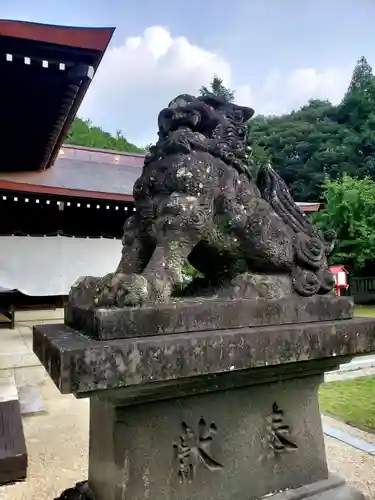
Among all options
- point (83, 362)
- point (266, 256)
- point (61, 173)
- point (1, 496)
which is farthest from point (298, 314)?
point (61, 173)

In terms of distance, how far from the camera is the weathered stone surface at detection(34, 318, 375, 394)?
1234 mm

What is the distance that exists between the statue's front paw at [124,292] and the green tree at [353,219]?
14.2m

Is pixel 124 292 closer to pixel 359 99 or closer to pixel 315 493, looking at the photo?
pixel 315 493

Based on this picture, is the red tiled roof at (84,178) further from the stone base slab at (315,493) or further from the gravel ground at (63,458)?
the stone base slab at (315,493)

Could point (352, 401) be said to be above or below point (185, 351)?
below

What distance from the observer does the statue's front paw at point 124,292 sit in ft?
4.50

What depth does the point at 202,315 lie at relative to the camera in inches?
59.8

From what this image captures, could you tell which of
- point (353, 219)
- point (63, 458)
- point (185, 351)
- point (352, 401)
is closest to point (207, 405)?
point (185, 351)

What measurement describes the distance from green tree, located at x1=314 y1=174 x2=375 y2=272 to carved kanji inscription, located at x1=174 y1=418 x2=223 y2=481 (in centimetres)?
1398

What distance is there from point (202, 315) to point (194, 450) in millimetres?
507

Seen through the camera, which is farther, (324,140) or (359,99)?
(324,140)

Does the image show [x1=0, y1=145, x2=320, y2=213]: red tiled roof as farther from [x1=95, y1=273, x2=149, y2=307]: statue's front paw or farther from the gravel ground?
[x1=95, y1=273, x2=149, y2=307]: statue's front paw

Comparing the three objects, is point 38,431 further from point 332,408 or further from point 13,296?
point 13,296

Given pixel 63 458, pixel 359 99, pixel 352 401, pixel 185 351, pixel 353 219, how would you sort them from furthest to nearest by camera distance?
1. pixel 359 99
2. pixel 353 219
3. pixel 352 401
4. pixel 63 458
5. pixel 185 351
